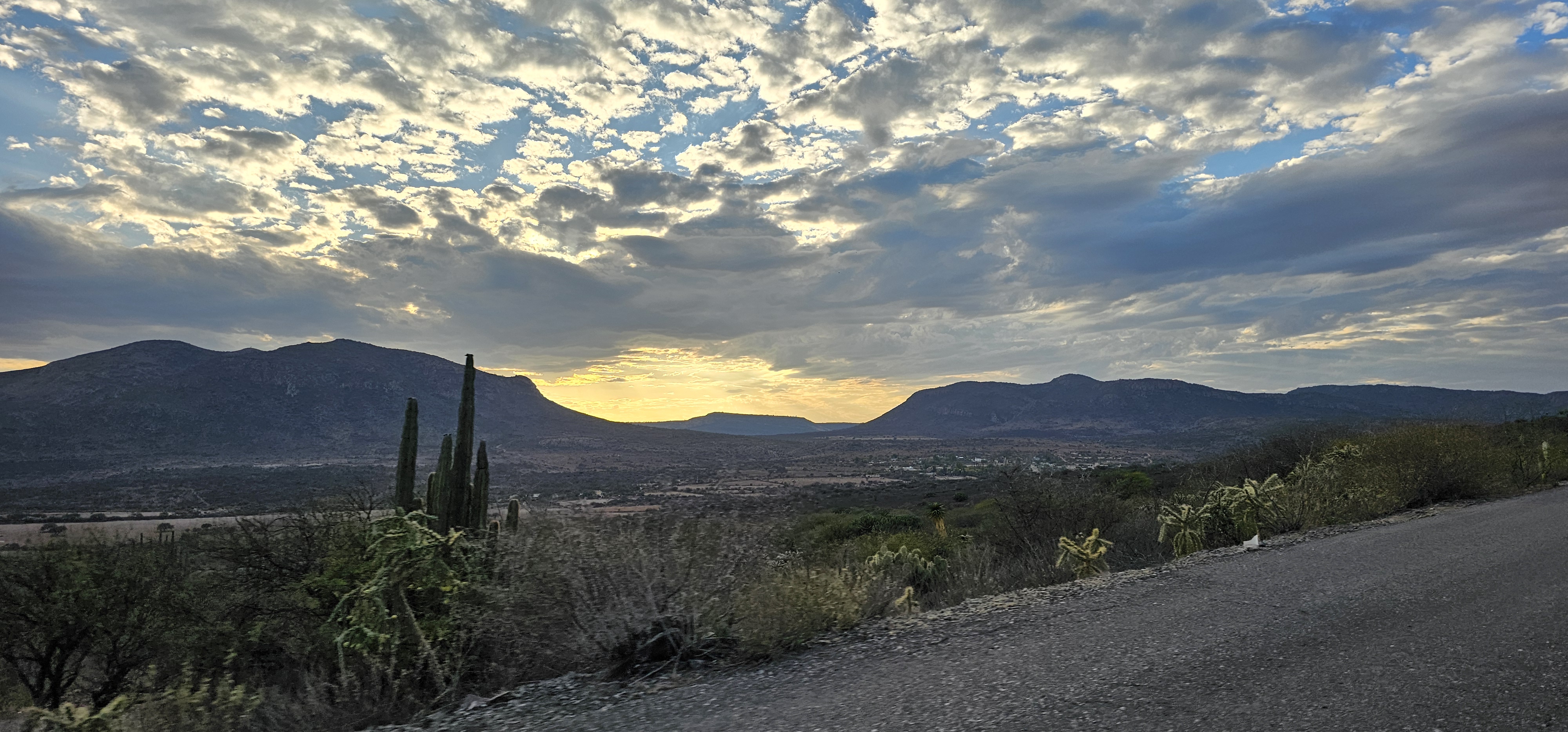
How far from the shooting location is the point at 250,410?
439ft

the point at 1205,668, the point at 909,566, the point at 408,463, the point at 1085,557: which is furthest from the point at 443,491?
the point at 1205,668

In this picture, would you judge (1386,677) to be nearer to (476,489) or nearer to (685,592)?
(685,592)

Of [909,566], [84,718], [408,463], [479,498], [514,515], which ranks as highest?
[408,463]

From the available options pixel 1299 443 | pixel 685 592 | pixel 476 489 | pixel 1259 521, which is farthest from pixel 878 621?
pixel 1299 443

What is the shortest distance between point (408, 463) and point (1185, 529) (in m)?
13.7

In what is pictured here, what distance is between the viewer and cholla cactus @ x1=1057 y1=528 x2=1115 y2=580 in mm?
11074

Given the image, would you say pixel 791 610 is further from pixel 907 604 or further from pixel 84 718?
pixel 84 718

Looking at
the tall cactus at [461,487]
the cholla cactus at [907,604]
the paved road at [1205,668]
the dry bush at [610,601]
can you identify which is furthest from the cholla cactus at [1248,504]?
the tall cactus at [461,487]

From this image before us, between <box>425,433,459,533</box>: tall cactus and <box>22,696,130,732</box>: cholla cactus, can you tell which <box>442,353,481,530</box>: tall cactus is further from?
<box>22,696,130,732</box>: cholla cactus

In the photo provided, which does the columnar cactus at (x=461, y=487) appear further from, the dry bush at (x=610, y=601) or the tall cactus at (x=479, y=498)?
the dry bush at (x=610, y=601)

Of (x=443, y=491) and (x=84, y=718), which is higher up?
(x=443, y=491)

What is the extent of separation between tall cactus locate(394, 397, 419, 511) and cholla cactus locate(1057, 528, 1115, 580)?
9.94 meters

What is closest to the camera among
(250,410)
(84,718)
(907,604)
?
(84,718)

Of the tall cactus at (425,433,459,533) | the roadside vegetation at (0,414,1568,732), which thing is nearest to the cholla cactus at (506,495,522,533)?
the roadside vegetation at (0,414,1568,732)
